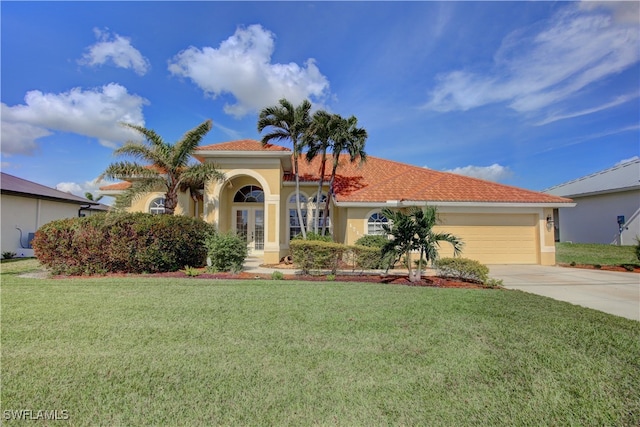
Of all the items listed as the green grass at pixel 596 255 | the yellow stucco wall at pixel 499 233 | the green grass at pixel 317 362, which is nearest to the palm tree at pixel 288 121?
the yellow stucco wall at pixel 499 233

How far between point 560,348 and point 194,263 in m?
12.2

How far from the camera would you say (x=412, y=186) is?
1677 cm

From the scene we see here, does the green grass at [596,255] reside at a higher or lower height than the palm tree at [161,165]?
lower

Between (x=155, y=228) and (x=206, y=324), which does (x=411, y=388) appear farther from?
(x=155, y=228)

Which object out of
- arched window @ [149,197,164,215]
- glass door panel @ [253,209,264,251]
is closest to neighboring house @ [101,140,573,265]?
glass door panel @ [253,209,264,251]

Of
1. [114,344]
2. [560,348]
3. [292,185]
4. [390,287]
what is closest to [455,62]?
[292,185]

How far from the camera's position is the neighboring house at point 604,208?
776 inches

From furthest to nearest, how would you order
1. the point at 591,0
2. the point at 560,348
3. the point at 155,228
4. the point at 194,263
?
the point at 194,263 < the point at 155,228 < the point at 591,0 < the point at 560,348

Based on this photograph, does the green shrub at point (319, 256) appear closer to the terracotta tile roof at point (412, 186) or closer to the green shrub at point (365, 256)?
the green shrub at point (365, 256)

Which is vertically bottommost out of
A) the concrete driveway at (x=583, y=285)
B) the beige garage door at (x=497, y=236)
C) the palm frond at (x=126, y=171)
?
the concrete driveway at (x=583, y=285)

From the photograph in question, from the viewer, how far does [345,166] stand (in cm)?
2041

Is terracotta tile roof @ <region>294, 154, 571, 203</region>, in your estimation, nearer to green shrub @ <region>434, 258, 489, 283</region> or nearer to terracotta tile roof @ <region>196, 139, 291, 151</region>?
terracotta tile roof @ <region>196, 139, 291, 151</region>

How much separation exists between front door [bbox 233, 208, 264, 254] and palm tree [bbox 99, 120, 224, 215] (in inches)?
159

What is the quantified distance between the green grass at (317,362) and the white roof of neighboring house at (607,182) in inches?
836
